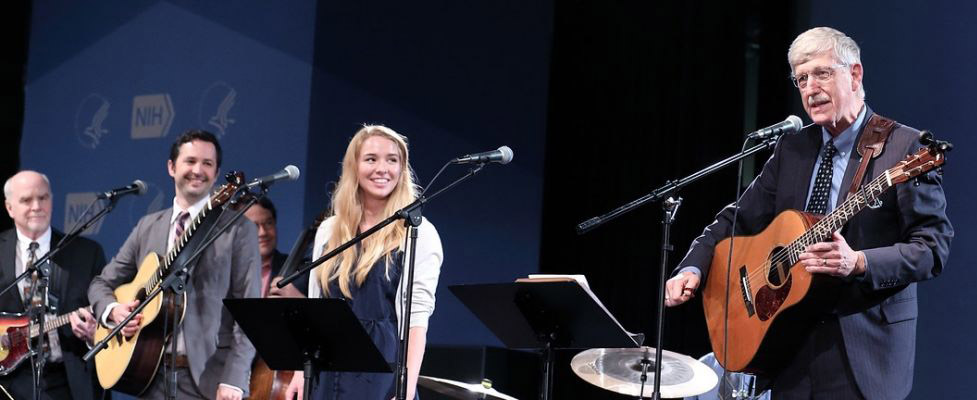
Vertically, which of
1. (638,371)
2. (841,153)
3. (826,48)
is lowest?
(638,371)

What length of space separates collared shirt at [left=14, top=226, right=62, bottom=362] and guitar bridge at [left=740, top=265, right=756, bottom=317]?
12.9 feet

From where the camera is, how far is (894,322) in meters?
3.66

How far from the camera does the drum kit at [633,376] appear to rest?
17.0 ft

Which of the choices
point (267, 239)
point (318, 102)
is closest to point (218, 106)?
point (318, 102)

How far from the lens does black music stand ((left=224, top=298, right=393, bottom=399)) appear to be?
399 cm

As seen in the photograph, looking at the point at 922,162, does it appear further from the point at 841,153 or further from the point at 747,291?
the point at 747,291

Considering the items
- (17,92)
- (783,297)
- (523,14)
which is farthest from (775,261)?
(17,92)

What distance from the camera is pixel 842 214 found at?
361 cm

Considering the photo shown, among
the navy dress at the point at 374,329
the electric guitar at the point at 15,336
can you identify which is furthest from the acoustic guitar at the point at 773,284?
the electric guitar at the point at 15,336

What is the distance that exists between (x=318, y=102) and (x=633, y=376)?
3207 mm

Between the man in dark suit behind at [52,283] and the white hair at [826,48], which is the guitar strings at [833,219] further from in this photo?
the man in dark suit behind at [52,283]

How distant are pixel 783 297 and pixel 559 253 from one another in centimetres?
456

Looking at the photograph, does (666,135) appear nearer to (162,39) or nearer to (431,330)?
(431,330)

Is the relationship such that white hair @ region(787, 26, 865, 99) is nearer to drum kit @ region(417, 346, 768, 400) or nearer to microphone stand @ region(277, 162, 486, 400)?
microphone stand @ region(277, 162, 486, 400)
